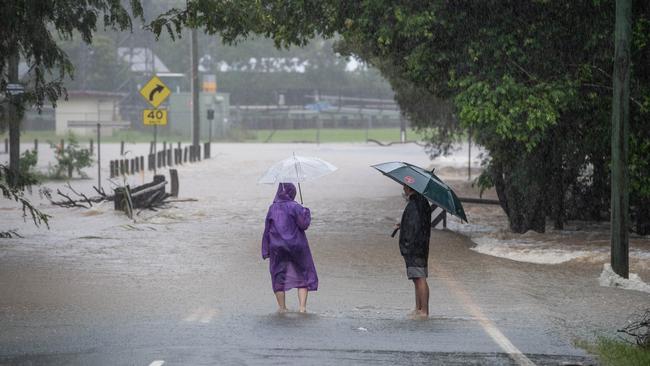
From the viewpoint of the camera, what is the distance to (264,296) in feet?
48.1

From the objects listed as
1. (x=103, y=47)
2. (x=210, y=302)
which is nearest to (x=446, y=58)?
(x=210, y=302)

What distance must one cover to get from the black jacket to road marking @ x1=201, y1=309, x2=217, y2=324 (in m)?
2.15

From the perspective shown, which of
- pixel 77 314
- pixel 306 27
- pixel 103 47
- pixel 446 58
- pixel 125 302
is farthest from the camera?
pixel 103 47

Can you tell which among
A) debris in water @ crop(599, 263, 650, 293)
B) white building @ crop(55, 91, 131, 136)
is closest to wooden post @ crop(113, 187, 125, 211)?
debris in water @ crop(599, 263, 650, 293)

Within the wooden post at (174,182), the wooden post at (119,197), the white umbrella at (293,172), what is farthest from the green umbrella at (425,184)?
the wooden post at (174,182)

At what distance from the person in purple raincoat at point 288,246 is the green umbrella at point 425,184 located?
3.47 ft

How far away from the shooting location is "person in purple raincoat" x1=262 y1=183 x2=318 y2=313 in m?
12.6

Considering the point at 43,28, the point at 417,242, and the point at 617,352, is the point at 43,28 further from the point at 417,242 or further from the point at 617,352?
the point at 617,352

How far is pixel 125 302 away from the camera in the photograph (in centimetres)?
1381

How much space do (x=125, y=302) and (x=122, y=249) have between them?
21.9 ft

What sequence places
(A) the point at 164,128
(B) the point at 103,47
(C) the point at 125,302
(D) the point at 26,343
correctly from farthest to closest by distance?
(B) the point at 103,47
(A) the point at 164,128
(C) the point at 125,302
(D) the point at 26,343

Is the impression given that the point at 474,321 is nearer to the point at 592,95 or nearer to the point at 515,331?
the point at 515,331

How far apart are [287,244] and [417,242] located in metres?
1.40

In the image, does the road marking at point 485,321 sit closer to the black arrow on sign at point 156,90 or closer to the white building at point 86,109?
the black arrow on sign at point 156,90
